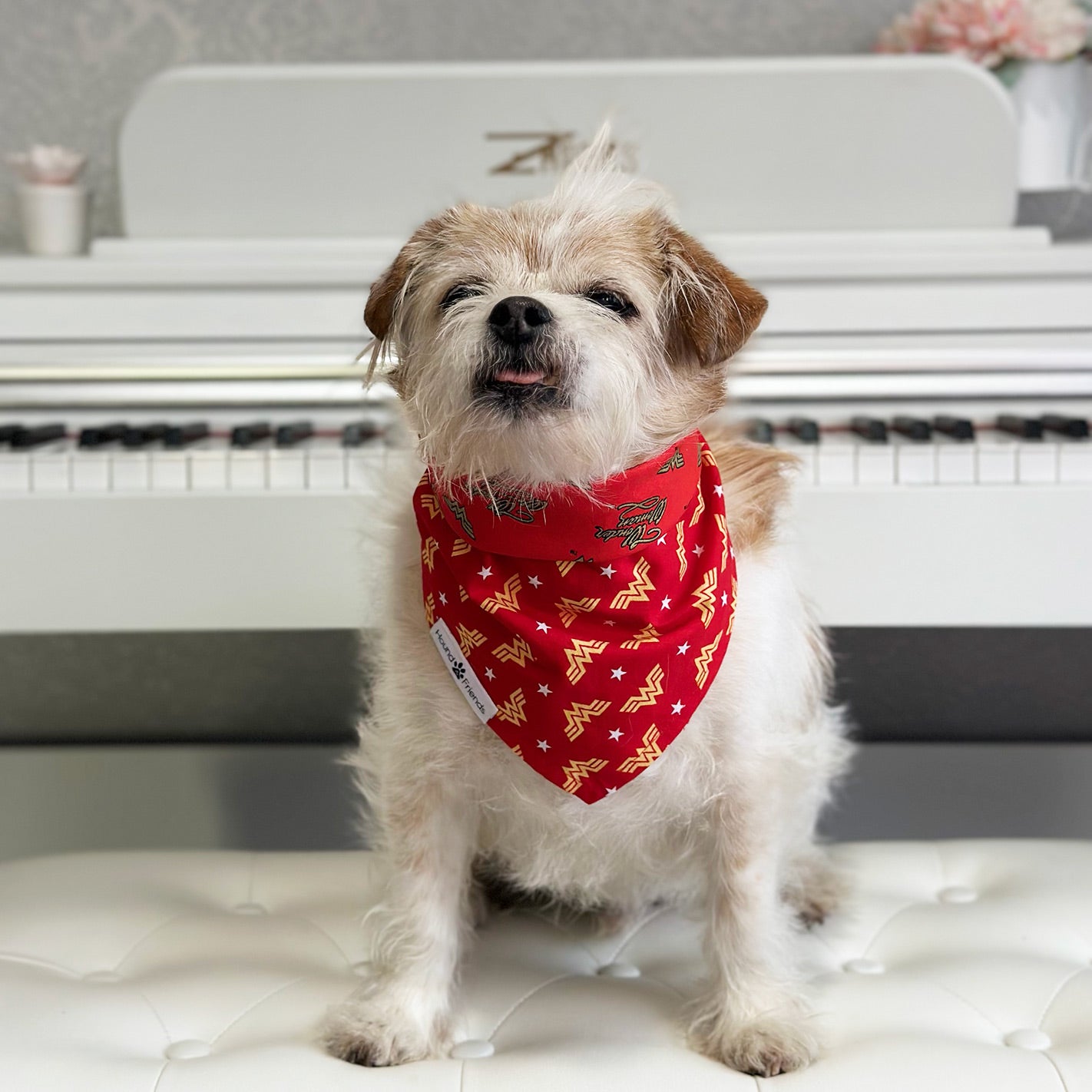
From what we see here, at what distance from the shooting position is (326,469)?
1.30 m

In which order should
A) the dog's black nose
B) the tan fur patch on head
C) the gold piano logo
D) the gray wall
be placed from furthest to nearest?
the gray wall, the gold piano logo, the tan fur patch on head, the dog's black nose

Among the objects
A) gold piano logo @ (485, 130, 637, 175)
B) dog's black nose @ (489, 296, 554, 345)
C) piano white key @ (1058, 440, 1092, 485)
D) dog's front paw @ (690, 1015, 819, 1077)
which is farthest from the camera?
gold piano logo @ (485, 130, 637, 175)

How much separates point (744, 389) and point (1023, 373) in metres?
0.32

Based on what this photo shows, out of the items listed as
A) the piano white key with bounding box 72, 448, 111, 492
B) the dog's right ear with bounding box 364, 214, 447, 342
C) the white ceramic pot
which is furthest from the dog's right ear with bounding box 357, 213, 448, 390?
the white ceramic pot

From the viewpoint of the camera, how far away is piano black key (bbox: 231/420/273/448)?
131cm

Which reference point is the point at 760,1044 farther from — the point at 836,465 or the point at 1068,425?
the point at 1068,425

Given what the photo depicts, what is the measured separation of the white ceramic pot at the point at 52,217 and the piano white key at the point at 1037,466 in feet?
4.47

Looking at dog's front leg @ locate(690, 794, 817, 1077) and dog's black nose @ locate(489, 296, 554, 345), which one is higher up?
dog's black nose @ locate(489, 296, 554, 345)

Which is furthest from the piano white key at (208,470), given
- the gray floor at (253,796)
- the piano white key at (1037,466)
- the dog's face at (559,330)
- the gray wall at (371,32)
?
the gray wall at (371,32)

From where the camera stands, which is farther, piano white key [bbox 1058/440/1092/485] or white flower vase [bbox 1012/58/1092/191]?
white flower vase [bbox 1012/58/1092/191]

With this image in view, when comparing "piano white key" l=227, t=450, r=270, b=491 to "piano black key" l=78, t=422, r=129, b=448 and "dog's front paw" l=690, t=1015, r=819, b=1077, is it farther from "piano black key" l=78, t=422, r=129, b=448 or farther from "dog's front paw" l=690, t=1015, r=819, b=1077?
"dog's front paw" l=690, t=1015, r=819, b=1077

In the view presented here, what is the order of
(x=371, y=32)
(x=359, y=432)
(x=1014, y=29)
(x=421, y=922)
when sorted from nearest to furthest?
(x=421, y=922)
(x=359, y=432)
(x=1014, y=29)
(x=371, y=32)

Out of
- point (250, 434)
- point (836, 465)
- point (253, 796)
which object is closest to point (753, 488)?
point (836, 465)

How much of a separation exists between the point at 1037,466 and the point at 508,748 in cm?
67
